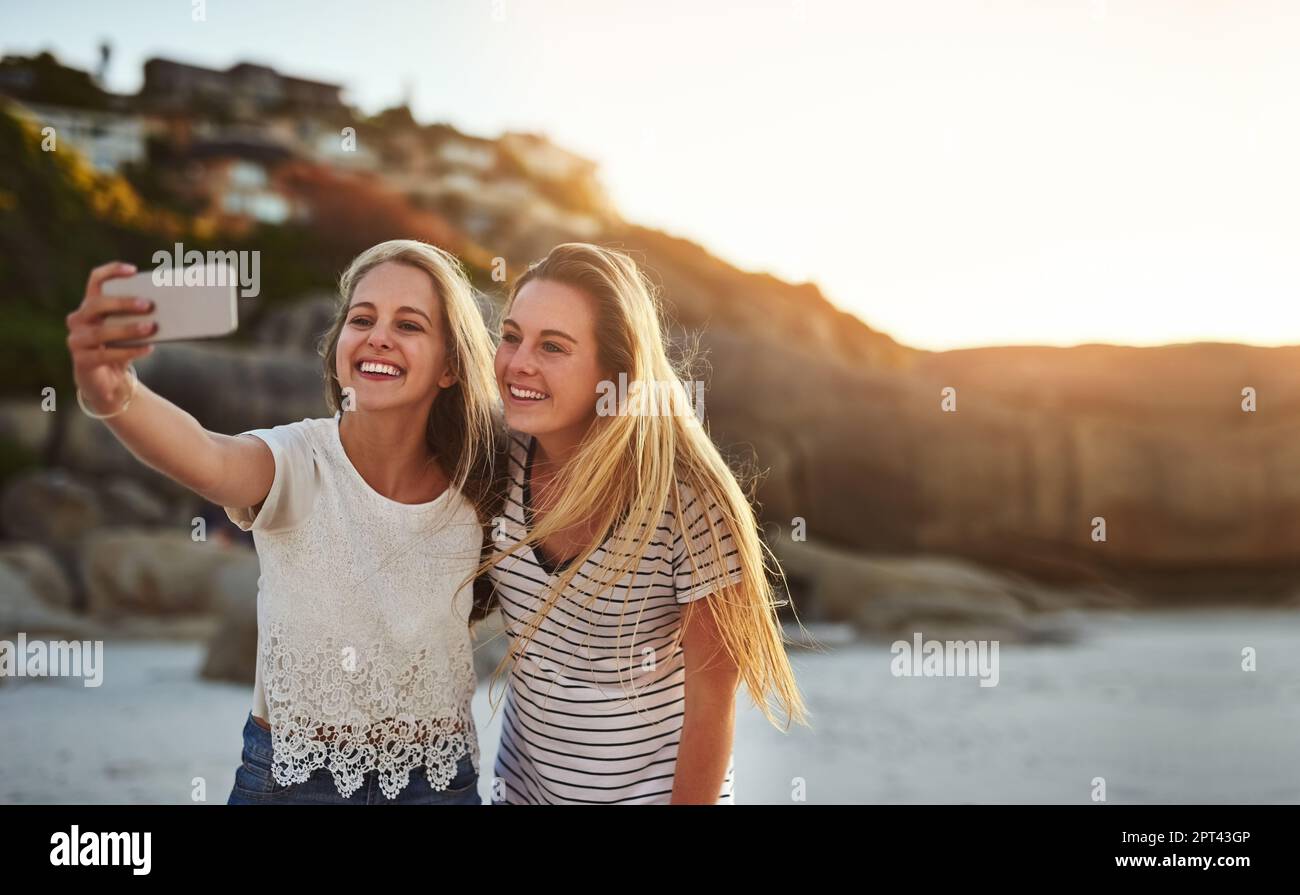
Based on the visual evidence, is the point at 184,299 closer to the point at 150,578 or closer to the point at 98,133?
the point at 150,578

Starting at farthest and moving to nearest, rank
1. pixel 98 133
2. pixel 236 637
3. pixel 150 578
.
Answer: pixel 98 133, pixel 150 578, pixel 236 637

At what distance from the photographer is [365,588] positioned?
2223 mm

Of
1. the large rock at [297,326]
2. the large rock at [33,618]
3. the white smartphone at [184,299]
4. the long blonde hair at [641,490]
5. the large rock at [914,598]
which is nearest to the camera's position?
the white smartphone at [184,299]

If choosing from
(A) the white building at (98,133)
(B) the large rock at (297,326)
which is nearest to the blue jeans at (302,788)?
(B) the large rock at (297,326)

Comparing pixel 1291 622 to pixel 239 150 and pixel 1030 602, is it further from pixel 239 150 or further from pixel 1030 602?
pixel 239 150

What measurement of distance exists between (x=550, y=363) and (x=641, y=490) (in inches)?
12.1

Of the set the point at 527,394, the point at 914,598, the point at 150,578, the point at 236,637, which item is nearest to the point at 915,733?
the point at 914,598

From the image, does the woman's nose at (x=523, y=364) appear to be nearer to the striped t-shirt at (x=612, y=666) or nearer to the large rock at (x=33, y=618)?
the striped t-shirt at (x=612, y=666)

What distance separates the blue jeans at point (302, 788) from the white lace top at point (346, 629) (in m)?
0.02

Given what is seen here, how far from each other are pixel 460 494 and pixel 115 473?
10362 mm

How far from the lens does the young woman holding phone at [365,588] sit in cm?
221

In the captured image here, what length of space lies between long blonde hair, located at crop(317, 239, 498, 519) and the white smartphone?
576mm

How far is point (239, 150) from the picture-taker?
21656mm

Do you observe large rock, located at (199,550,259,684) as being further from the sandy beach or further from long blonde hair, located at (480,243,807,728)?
long blonde hair, located at (480,243,807,728)
